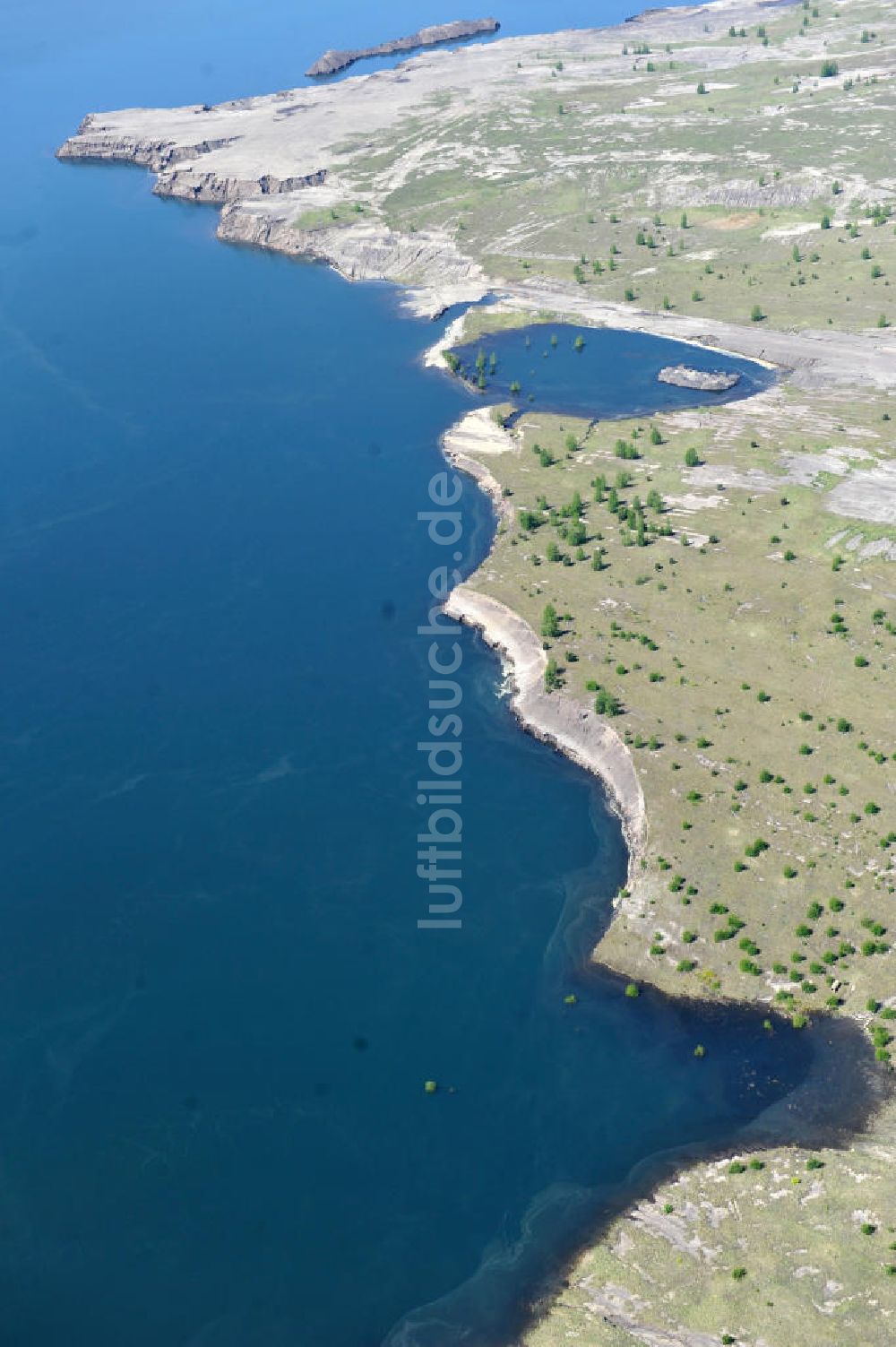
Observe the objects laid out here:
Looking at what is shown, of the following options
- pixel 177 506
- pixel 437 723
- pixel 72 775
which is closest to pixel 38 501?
pixel 177 506

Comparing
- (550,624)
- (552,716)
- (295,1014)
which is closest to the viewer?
(295,1014)

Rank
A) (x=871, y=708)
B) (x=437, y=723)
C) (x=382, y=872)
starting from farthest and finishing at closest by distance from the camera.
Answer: (x=437, y=723), (x=871, y=708), (x=382, y=872)

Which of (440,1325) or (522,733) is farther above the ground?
(522,733)

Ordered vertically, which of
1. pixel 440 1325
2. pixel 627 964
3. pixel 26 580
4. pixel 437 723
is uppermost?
pixel 26 580

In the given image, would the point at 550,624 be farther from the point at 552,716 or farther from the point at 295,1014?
the point at 295,1014

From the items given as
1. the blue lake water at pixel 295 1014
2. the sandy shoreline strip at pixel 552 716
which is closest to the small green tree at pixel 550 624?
the sandy shoreline strip at pixel 552 716

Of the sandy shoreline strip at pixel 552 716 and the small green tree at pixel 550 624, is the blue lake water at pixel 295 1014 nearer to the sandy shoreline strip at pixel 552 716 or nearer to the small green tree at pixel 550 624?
the sandy shoreline strip at pixel 552 716

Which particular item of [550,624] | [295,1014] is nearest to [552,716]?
[550,624]

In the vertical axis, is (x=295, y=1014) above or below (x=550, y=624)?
below

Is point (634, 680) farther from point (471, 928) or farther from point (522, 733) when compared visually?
point (471, 928)
